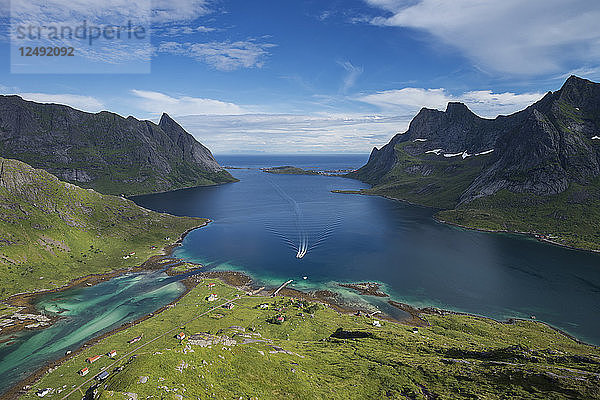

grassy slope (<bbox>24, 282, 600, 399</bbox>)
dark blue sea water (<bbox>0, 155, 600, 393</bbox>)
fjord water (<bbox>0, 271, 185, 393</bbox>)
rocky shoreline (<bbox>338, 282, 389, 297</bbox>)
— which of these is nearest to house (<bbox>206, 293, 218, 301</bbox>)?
fjord water (<bbox>0, 271, 185, 393</bbox>)

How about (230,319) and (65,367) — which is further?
(230,319)

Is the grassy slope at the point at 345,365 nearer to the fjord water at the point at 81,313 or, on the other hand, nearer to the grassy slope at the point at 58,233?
the fjord water at the point at 81,313

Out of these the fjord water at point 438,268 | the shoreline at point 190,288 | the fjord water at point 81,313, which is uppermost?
the fjord water at point 438,268

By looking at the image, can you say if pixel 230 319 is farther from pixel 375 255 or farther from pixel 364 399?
pixel 375 255

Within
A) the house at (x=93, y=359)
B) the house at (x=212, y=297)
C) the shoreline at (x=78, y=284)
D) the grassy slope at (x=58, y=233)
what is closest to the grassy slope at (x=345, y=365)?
the house at (x=93, y=359)

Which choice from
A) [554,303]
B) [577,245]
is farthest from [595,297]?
[577,245]
